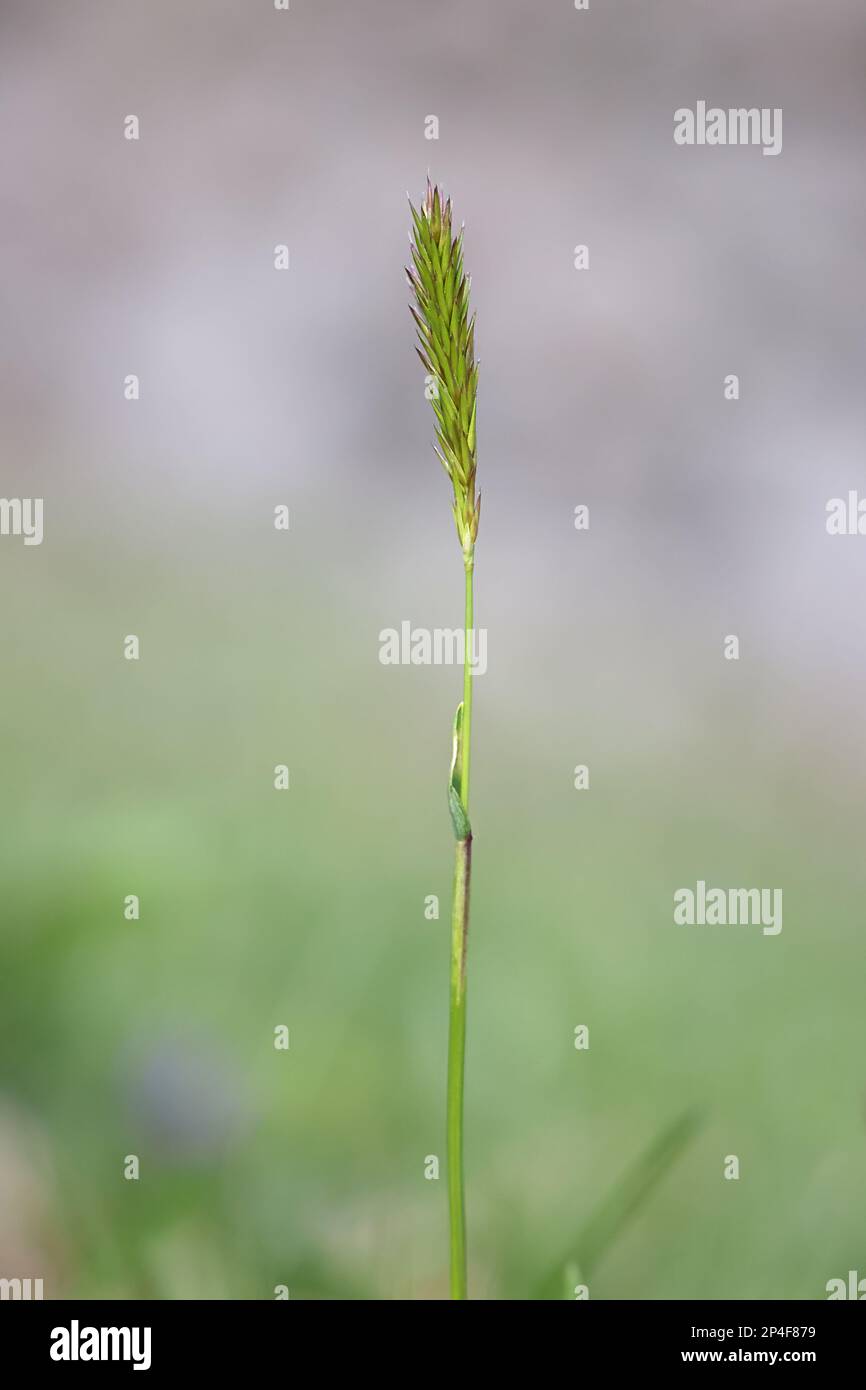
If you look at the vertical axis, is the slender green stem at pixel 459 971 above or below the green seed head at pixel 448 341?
below

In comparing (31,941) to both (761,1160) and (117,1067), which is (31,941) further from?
(761,1160)

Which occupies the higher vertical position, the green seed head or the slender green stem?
the green seed head

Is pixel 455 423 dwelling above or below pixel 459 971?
above

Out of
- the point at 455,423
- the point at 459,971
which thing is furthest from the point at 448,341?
the point at 459,971

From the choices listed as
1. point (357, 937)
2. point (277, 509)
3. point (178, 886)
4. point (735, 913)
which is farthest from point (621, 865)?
point (277, 509)

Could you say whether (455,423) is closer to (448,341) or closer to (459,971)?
(448,341)
